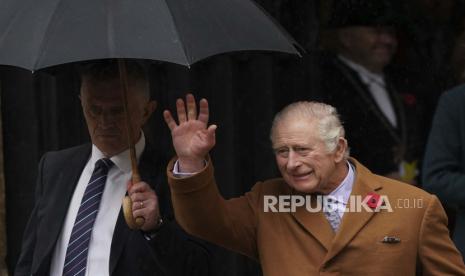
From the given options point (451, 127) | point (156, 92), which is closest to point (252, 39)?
point (451, 127)

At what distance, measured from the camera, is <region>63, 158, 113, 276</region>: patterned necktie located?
15.2ft

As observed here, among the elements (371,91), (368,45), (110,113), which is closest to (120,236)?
(110,113)

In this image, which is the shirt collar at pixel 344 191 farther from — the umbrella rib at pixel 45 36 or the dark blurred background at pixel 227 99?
the dark blurred background at pixel 227 99

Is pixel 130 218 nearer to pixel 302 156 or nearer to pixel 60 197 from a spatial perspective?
pixel 60 197

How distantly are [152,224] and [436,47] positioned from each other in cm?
312

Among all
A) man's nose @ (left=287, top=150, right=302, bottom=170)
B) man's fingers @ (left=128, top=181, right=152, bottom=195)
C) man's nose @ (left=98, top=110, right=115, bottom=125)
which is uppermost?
man's nose @ (left=98, top=110, right=115, bottom=125)

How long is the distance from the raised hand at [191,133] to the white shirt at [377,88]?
2336 millimetres

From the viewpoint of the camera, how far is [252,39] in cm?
444

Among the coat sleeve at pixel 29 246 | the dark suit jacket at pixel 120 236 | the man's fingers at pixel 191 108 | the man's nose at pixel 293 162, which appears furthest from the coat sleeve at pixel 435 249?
the coat sleeve at pixel 29 246

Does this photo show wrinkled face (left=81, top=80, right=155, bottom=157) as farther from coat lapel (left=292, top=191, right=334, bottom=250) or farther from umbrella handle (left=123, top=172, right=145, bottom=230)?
coat lapel (left=292, top=191, right=334, bottom=250)

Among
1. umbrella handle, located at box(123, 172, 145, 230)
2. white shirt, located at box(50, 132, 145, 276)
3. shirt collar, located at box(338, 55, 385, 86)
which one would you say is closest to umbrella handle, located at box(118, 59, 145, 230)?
umbrella handle, located at box(123, 172, 145, 230)

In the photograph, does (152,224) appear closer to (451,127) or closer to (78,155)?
(78,155)

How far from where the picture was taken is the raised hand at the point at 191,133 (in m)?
4.41

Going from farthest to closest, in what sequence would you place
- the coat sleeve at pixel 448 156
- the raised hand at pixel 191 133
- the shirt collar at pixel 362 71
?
the shirt collar at pixel 362 71 → the coat sleeve at pixel 448 156 → the raised hand at pixel 191 133
